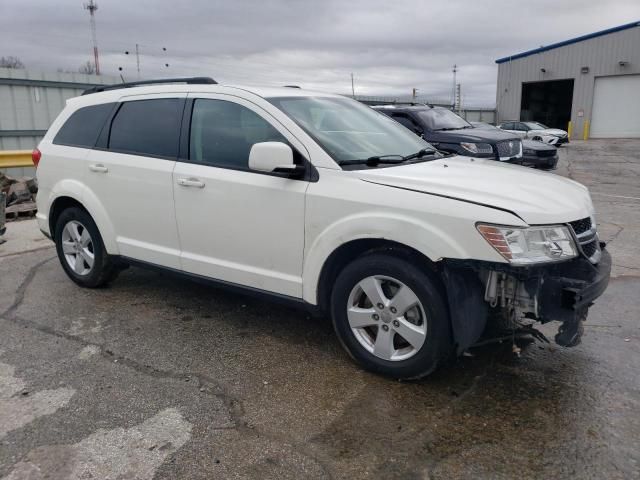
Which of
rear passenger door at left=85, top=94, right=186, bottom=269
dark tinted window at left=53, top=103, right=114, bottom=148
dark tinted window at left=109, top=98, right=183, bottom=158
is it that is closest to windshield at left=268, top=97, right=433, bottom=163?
dark tinted window at left=109, top=98, right=183, bottom=158

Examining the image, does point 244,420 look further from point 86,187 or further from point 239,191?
point 86,187

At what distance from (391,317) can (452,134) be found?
7605 millimetres

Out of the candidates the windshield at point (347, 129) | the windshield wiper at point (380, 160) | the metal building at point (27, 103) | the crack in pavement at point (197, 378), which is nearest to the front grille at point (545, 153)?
the windshield at point (347, 129)

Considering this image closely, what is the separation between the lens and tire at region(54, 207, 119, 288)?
5020mm

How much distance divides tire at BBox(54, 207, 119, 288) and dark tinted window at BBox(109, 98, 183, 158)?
2.60 ft

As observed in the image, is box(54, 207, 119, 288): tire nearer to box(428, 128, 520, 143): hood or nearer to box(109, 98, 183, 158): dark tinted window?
box(109, 98, 183, 158): dark tinted window

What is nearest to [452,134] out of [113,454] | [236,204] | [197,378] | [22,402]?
[236,204]

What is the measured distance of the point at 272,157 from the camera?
11.5 feet

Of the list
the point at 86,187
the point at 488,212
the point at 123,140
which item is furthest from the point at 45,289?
the point at 488,212

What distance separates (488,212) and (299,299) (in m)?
1.41

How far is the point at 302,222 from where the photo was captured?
3.62m

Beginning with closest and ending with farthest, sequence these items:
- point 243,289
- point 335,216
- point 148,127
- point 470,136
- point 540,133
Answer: point 335,216, point 243,289, point 148,127, point 470,136, point 540,133

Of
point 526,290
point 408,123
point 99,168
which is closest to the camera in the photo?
point 526,290

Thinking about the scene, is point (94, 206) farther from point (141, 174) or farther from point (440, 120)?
point (440, 120)
